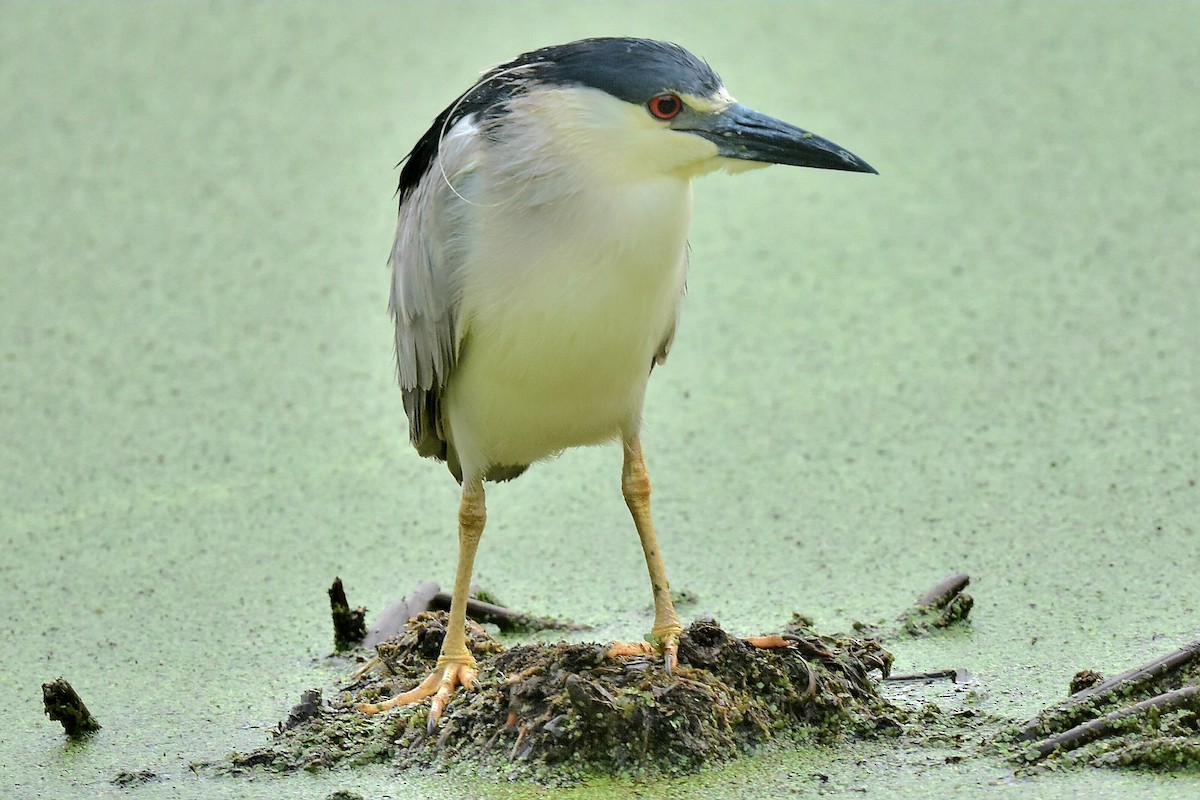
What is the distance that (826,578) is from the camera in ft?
11.6

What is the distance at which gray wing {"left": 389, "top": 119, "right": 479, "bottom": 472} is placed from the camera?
2887 millimetres

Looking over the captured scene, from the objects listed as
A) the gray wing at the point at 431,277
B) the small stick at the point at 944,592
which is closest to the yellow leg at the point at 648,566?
the gray wing at the point at 431,277

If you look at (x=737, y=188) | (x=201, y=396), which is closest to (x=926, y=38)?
(x=737, y=188)

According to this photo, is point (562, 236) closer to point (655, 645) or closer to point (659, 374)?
point (655, 645)

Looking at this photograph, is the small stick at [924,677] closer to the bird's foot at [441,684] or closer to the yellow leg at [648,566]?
the yellow leg at [648,566]

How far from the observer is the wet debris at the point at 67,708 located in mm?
2900

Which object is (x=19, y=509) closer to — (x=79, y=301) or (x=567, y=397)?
(x=79, y=301)

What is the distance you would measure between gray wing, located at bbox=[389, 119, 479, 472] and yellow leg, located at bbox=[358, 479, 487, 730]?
0.19 m

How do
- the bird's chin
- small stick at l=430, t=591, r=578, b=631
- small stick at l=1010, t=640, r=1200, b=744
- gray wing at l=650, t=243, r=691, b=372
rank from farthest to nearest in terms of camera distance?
small stick at l=430, t=591, r=578, b=631 < gray wing at l=650, t=243, r=691, b=372 < the bird's chin < small stick at l=1010, t=640, r=1200, b=744

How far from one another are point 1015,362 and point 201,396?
2355 millimetres

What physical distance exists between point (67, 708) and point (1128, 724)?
1.88 m

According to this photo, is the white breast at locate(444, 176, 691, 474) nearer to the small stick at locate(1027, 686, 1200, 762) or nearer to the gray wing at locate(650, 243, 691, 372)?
the gray wing at locate(650, 243, 691, 372)

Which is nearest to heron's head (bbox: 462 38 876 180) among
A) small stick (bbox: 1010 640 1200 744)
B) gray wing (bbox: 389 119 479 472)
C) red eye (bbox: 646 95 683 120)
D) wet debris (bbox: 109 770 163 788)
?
red eye (bbox: 646 95 683 120)

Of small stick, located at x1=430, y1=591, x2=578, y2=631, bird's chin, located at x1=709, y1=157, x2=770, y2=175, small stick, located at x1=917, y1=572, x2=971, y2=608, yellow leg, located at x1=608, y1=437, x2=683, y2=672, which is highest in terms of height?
bird's chin, located at x1=709, y1=157, x2=770, y2=175
